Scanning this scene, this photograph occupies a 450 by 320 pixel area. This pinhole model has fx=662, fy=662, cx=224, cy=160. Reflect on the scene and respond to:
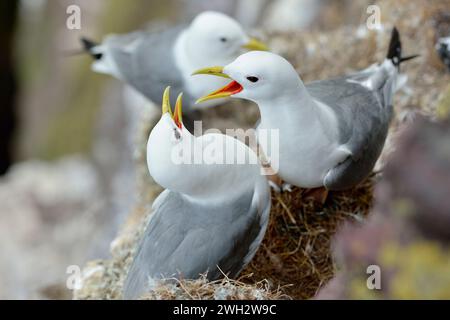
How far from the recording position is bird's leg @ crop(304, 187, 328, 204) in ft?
7.06

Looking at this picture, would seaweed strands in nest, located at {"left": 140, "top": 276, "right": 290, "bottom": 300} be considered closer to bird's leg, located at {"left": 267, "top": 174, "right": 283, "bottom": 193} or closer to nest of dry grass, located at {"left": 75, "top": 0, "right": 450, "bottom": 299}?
nest of dry grass, located at {"left": 75, "top": 0, "right": 450, "bottom": 299}

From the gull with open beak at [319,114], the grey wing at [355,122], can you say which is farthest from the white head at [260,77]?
the grey wing at [355,122]

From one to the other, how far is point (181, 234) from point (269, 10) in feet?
9.61

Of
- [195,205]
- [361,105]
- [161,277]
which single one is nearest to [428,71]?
[361,105]

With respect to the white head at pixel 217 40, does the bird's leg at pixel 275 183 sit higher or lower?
lower

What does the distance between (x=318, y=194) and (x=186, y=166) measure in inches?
24.4

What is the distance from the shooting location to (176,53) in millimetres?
2715

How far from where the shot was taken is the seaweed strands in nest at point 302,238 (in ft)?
6.77

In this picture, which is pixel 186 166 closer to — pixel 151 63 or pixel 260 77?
pixel 260 77

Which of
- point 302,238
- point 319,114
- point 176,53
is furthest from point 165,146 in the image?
point 176,53

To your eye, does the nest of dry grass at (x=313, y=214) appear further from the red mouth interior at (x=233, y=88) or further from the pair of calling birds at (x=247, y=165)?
the red mouth interior at (x=233, y=88)

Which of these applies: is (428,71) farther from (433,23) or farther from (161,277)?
(161,277)

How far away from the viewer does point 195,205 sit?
184 centimetres

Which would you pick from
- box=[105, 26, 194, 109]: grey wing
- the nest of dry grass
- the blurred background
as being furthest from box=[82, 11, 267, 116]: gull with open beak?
the blurred background
